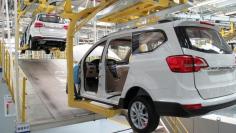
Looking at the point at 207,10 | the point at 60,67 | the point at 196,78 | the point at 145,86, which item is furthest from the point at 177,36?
the point at 207,10

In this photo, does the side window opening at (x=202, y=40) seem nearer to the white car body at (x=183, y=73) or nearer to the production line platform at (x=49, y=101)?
the white car body at (x=183, y=73)

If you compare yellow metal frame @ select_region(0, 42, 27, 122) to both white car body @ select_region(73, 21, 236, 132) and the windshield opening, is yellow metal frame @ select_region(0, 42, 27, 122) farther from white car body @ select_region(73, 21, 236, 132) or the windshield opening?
white car body @ select_region(73, 21, 236, 132)

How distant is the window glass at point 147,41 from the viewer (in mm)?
3418

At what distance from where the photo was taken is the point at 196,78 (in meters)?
3.13

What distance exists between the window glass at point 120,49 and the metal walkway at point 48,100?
1326 millimetres

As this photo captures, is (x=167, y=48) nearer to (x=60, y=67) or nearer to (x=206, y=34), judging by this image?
(x=206, y=34)

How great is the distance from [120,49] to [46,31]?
385cm

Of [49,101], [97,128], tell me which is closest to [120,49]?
[49,101]

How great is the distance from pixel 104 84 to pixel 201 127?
4.11 metres

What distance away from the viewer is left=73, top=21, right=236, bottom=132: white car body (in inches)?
122

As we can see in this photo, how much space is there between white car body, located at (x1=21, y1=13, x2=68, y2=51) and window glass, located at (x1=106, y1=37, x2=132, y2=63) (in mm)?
3464

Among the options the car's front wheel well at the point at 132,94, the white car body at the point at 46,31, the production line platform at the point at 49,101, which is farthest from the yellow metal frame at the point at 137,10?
the white car body at the point at 46,31

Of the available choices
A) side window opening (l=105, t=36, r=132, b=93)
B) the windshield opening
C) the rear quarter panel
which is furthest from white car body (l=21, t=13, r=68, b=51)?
the rear quarter panel

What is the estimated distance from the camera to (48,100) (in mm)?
5648
